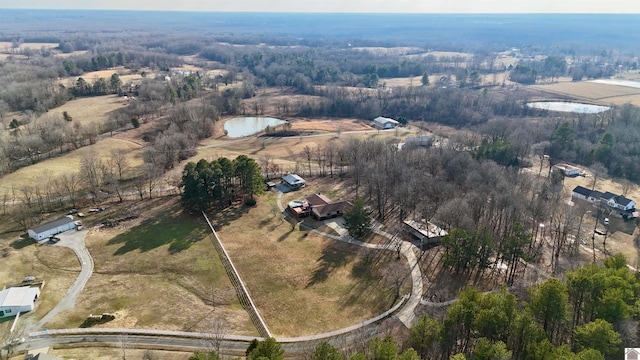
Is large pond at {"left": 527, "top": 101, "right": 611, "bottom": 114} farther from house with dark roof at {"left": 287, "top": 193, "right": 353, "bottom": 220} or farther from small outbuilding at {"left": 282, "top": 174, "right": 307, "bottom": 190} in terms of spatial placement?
house with dark roof at {"left": 287, "top": 193, "right": 353, "bottom": 220}

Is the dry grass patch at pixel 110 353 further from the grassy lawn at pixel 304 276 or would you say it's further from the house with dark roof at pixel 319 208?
the house with dark roof at pixel 319 208

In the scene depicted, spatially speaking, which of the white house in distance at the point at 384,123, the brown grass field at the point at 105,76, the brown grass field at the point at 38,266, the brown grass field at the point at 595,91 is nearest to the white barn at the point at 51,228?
the brown grass field at the point at 38,266

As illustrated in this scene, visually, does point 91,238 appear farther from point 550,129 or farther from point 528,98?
point 528,98

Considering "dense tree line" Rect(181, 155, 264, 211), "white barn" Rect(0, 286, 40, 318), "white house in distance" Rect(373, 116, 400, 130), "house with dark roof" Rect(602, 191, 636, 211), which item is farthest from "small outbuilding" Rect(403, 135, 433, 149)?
"white barn" Rect(0, 286, 40, 318)

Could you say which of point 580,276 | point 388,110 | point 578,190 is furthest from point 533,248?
point 388,110

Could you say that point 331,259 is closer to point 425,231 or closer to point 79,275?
point 425,231

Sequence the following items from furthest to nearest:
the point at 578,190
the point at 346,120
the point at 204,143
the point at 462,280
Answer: the point at 346,120 < the point at 204,143 < the point at 578,190 < the point at 462,280
